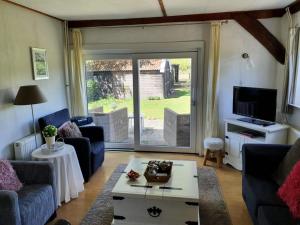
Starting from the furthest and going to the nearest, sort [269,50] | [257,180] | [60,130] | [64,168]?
[269,50] < [60,130] < [64,168] < [257,180]

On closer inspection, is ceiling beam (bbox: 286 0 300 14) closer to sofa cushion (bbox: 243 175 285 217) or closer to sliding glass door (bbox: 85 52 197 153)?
sliding glass door (bbox: 85 52 197 153)

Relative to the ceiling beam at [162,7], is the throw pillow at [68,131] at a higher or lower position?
lower

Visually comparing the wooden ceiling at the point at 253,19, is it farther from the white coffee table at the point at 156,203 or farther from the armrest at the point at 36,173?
the white coffee table at the point at 156,203

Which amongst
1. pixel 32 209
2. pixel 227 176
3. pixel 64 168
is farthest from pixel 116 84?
pixel 32 209

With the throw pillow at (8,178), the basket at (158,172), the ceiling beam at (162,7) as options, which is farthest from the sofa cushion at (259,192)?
the ceiling beam at (162,7)

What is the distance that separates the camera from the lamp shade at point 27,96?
9.84 ft

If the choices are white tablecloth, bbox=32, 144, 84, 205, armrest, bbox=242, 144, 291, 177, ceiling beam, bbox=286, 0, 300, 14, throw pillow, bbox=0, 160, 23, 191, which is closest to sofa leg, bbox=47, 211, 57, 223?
white tablecloth, bbox=32, 144, 84, 205

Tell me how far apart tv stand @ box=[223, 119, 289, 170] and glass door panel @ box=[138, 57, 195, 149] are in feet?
2.57

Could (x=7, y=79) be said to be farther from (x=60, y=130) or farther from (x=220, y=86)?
(x=220, y=86)

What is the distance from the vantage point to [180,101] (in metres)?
4.45

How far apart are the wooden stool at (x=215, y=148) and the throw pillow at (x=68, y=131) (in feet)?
6.82

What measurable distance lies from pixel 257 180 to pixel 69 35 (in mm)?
3913

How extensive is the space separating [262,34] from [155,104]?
214 centimetres

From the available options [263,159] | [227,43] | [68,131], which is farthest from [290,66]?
[68,131]
